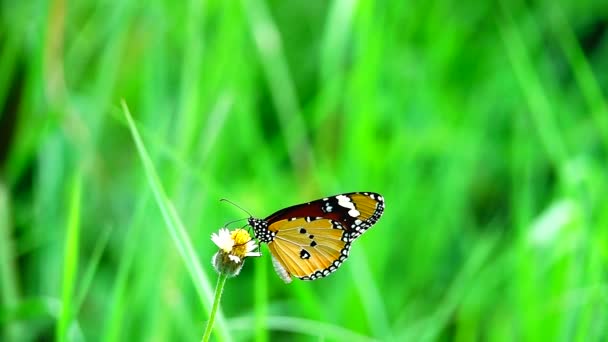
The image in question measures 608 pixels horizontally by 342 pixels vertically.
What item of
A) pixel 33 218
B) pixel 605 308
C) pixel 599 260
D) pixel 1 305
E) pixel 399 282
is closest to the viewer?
pixel 605 308

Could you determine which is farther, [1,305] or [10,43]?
[10,43]

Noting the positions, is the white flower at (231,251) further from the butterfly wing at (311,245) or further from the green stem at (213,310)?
the butterfly wing at (311,245)

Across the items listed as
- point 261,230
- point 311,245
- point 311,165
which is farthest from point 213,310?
point 311,165

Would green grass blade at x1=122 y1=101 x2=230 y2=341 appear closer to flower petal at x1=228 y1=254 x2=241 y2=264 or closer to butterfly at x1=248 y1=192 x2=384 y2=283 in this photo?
flower petal at x1=228 y1=254 x2=241 y2=264

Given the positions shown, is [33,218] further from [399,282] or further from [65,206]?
[399,282]

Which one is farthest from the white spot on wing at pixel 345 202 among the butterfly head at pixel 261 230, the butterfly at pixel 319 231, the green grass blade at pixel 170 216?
the green grass blade at pixel 170 216

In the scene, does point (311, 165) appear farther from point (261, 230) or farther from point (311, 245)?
point (261, 230)

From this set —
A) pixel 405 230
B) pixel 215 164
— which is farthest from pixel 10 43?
pixel 405 230
